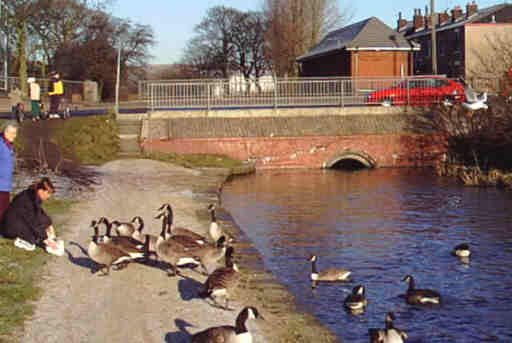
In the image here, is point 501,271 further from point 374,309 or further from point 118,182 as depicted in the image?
point 118,182

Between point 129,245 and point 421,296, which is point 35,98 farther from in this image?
point 421,296

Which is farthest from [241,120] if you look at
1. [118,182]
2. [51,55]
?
[51,55]

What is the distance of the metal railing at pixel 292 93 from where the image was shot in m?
35.7

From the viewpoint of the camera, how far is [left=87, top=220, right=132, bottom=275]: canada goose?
1163 centimetres

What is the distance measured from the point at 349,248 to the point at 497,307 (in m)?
4.98

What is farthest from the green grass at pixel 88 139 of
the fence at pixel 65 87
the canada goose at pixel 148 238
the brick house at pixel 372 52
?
the brick house at pixel 372 52

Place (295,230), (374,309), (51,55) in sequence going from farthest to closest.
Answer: (51,55) < (295,230) < (374,309)

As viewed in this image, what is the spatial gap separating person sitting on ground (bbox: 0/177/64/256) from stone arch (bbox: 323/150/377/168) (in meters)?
22.2

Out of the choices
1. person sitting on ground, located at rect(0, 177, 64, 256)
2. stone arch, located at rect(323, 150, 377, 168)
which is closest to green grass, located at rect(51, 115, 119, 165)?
stone arch, located at rect(323, 150, 377, 168)

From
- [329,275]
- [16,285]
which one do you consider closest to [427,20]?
[329,275]

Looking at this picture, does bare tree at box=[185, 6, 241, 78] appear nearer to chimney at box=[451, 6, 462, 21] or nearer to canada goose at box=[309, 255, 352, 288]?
chimney at box=[451, 6, 462, 21]

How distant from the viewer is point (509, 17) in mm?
75125

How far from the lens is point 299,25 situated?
78.1m

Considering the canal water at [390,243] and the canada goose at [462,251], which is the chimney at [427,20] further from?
the canada goose at [462,251]
